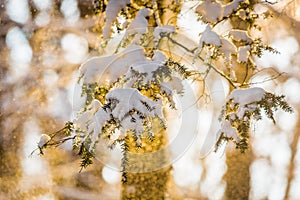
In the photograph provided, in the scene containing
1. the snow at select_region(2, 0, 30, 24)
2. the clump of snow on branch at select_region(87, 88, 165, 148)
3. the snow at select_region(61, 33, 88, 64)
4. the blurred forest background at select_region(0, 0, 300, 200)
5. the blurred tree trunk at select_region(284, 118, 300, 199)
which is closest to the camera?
the clump of snow on branch at select_region(87, 88, 165, 148)

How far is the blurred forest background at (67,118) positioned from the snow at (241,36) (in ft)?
7.23

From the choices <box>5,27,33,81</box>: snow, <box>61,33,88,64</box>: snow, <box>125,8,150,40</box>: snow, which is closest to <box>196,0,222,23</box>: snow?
<box>125,8,150,40</box>: snow

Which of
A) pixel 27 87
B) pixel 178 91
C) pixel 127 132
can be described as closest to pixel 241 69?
pixel 178 91

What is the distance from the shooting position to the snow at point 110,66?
331 centimetres

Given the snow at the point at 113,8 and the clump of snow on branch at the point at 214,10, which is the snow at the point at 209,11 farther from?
the snow at the point at 113,8

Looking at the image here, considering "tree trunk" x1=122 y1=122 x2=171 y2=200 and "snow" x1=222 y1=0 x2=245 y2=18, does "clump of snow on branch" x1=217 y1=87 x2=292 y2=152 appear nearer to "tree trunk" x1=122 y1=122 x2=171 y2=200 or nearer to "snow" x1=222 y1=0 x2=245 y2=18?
"snow" x1=222 y1=0 x2=245 y2=18

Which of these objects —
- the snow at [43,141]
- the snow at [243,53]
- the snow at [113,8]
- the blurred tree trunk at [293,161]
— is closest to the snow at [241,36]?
the snow at [243,53]

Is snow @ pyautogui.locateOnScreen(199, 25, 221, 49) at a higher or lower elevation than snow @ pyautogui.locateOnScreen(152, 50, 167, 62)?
higher

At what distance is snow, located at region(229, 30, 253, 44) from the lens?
12.0 ft

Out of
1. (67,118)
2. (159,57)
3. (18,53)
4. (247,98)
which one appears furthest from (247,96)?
(18,53)

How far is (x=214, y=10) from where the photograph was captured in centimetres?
367

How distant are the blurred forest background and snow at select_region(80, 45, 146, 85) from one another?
8.88ft

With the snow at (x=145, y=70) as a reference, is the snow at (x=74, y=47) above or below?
above

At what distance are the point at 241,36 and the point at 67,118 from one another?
203 inches
